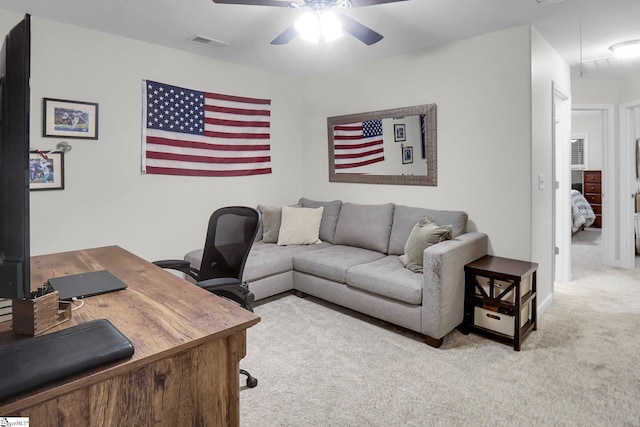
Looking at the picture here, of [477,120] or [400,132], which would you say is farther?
[400,132]

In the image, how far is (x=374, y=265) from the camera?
10.6ft

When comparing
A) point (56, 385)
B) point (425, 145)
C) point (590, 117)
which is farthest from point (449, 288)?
point (590, 117)

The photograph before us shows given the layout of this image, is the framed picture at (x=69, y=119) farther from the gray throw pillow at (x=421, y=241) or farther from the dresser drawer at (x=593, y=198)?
the dresser drawer at (x=593, y=198)

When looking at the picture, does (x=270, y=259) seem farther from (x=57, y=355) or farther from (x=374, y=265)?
(x=57, y=355)

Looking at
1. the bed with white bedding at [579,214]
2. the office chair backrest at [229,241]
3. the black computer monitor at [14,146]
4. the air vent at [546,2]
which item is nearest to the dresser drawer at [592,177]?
the bed with white bedding at [579,214]

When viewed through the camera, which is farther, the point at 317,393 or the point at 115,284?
the point at 317,393

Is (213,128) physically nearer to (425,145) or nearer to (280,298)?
(280,298)

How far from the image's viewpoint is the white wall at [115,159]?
297cm

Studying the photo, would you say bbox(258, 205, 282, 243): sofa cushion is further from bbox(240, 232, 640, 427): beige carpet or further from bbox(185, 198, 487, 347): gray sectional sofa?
bbox(240, 232, 640, 427): beige carpet

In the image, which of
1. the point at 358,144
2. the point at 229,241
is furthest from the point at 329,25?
the point at 358,144

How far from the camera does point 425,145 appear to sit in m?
3.75

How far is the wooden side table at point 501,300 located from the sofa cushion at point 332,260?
0.93m

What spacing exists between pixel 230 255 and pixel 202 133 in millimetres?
2041

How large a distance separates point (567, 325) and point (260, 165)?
3392 millimetres
